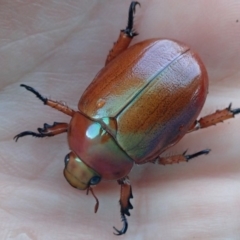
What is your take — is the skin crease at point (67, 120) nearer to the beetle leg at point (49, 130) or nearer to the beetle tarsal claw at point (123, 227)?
the beetle tarsal claw at point (123, 227)

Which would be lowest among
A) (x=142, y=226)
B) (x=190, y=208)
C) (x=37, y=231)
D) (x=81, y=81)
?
(x=37, y=231)

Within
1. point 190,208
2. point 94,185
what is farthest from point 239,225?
point 94,185

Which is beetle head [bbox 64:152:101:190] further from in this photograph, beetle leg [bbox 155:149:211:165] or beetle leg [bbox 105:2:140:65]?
beetle leg [bbox 105:2:140:65]

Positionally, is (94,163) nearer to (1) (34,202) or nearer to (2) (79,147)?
(2) (79,147)

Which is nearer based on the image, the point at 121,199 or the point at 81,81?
the point at 121,199

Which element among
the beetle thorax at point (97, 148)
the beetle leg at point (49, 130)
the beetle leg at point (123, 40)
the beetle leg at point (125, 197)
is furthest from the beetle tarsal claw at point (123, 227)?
the beetle leg at point (123, 40)

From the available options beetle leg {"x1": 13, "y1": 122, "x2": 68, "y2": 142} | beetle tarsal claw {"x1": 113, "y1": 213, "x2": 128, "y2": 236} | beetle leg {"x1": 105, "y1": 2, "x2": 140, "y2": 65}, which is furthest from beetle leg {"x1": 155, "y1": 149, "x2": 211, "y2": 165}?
beetle leg {"x1": 105, "y1": 2, "x2": 140, "y2": 65}

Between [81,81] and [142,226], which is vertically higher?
[81,81]
